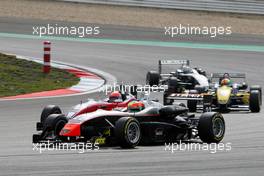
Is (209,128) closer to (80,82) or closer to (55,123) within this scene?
(55,123)

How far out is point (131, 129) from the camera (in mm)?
13609

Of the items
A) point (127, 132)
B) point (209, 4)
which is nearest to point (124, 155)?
point (127, 132)

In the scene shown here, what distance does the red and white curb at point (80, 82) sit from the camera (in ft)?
72.1

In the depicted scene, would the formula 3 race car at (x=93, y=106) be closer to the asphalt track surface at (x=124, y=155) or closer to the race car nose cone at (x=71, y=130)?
the asphalt track surface at (x=124, y=155)

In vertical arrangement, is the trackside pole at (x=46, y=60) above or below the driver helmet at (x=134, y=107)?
above

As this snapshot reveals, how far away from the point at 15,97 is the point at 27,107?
1.83 metres

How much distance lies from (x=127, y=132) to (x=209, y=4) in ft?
95.4

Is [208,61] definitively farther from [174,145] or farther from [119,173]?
[119,173]

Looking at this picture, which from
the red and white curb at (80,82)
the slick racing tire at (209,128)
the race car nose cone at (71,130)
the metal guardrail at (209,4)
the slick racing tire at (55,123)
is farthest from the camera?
the metal guardrail at (209,4)

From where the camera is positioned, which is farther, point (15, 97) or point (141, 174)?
point (15, 97)

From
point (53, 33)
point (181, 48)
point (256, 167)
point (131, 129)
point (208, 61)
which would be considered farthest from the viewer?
point (53, 33)

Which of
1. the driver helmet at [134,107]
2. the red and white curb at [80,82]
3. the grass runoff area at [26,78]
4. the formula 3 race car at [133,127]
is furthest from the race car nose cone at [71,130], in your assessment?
the grass runoff area at [26,78]

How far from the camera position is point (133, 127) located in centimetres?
1363

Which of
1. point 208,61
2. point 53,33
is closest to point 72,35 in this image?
point 53,33
